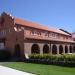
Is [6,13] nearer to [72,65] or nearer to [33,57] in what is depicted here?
[33,57]

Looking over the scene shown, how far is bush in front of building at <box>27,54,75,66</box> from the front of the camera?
807 inches

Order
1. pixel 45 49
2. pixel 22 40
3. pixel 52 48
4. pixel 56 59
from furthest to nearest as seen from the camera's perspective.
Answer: pixel 52 48 < pixel 45 49 < pixel 22 40 < pixel 56 59

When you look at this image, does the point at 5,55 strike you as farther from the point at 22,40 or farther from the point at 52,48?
the point at 52,48

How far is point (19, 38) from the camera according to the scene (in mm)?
32969

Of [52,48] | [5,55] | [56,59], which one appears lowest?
[56,59]

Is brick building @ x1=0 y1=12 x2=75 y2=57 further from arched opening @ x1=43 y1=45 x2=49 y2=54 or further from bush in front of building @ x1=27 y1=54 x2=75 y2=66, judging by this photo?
bush in front of building @ x1=27 y1=54 x2=75 y2=66

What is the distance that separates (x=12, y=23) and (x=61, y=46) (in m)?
14.5

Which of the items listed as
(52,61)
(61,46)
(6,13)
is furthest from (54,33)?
(52,61)

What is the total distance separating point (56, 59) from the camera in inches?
898

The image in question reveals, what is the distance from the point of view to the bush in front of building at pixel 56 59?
20489 millimetres

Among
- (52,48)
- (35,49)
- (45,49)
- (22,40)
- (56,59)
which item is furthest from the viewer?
(52,48)

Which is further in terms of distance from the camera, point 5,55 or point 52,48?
point 52,48

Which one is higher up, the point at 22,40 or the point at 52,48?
the point at 22,40

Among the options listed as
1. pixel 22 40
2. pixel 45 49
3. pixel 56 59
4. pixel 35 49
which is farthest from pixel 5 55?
pixel 56 59
